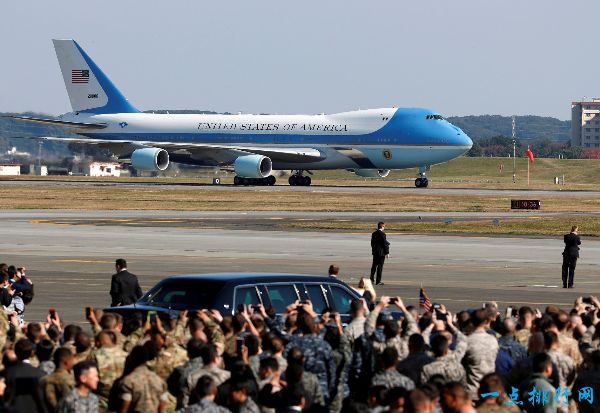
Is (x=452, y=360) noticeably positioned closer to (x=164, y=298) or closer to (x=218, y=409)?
(x=218, y=409)

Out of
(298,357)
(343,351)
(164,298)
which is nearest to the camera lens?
(298,357)

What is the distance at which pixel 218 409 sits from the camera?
11.8 meters

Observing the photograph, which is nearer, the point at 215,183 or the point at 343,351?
the point at 343,351

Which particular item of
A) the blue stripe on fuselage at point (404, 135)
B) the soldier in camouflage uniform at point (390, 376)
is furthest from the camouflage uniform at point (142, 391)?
the blue stripe on fuselage at point (404, 135)

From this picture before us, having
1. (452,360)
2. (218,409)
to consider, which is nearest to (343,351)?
(452,360)

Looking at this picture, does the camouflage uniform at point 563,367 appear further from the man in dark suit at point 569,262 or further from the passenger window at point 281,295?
the man in dark suit at point 569,262

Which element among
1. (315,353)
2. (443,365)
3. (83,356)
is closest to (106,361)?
(83,356)

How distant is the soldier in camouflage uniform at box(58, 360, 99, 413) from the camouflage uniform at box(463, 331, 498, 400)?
477 cm

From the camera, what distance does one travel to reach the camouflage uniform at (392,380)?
44.2 ft

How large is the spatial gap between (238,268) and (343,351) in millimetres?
22379

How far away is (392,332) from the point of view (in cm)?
1557

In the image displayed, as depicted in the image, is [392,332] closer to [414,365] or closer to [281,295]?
[414,365]

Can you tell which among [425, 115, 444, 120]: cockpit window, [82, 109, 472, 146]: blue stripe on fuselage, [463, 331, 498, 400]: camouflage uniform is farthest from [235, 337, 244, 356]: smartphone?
[425, 115, 444, 120]: cockpit window

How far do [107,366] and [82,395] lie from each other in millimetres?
1821
